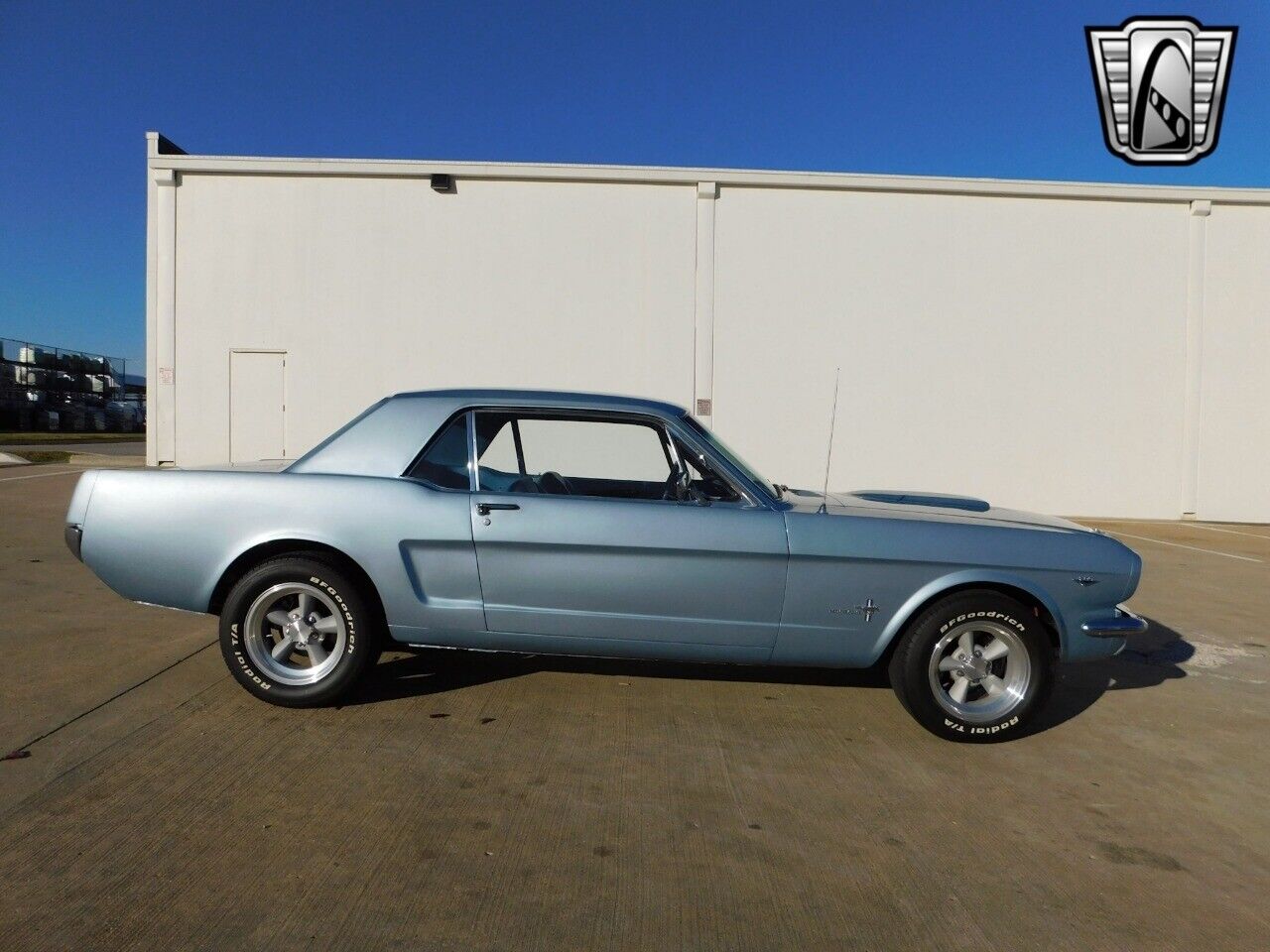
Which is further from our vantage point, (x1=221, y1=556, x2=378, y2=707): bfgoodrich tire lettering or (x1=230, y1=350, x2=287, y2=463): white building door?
(x1=230, y1=350, x2=287, y2=463): white building door

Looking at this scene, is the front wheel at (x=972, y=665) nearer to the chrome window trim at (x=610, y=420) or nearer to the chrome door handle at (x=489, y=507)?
the chrome window trim at (x=610, y=420)

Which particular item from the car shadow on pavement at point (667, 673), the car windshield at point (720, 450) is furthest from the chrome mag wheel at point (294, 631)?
the car windshield at point (720, 450)

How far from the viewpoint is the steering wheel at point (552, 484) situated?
175 inches

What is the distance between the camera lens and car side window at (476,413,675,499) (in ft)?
14.2

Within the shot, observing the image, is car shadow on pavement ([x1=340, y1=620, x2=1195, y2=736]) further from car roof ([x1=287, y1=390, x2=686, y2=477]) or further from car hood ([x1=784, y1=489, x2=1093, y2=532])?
car roof ([x1=287, y1=390, x2=686, y2=477])

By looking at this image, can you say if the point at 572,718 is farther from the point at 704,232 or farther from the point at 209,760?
the point at 704,232

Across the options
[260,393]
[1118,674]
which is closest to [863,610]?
[1118,674]

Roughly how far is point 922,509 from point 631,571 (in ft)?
4.96

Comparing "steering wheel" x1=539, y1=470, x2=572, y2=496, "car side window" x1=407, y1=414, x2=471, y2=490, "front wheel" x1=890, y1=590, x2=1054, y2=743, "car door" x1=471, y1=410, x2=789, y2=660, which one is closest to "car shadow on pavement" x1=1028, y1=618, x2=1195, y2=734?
"front wheel" x1=890, y1=590, x2=1054, y2=743

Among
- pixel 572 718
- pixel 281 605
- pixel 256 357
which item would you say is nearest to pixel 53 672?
pixel 281 605

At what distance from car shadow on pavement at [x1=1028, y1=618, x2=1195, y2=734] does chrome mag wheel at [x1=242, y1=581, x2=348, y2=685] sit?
3242mm

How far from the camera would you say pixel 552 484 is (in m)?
4.48

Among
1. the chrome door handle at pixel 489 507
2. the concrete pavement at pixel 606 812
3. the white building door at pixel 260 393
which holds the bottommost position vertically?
the concrete pavement at pixel 606 812

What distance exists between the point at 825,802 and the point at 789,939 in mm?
939
